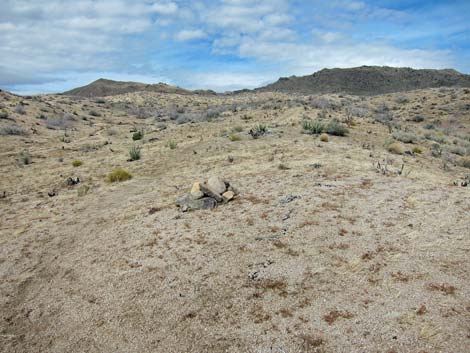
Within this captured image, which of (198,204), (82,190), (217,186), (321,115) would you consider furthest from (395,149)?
(82,190)

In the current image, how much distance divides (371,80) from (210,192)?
99.8 meters

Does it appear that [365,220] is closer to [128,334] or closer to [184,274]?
[184,274]

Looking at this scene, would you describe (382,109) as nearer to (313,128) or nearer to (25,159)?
(313,128)

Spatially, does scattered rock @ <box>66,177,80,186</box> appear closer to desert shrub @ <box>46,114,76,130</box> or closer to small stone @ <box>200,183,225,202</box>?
small stone @ <box>200,183,225,202</box>

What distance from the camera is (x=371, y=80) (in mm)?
97562

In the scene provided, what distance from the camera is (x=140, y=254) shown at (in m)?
8.34

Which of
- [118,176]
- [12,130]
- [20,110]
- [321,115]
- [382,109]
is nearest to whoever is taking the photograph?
[118,176]

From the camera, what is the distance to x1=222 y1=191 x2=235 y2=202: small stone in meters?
10.7

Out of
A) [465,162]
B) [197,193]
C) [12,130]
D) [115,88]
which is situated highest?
[115,88]

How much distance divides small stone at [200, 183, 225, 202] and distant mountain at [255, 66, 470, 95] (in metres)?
84.7

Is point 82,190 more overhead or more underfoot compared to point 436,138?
more overhead

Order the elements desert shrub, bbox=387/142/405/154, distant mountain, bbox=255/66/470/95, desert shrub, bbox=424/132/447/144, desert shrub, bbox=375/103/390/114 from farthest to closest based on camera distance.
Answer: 1. distant mountain, bbox=255/66/470/95
2. desert shrub, bbox=375/103/390/114
3. desert shrub, bbox=424/132/447/144
4. desert shrub, bbox=387/142/405/154

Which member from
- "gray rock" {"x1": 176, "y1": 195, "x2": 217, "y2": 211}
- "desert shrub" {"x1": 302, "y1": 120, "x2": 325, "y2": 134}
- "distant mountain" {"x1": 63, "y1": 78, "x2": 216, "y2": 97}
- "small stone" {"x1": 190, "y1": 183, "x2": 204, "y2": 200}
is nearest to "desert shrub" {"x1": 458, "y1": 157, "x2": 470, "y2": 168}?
"desert shrub" {"x1": 302, "y1": 120, "x2": 325, "y2": 134}

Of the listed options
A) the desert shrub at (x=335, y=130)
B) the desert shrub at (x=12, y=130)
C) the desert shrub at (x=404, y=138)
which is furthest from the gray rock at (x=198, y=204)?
the desert shrub at (x=12, y=130)
